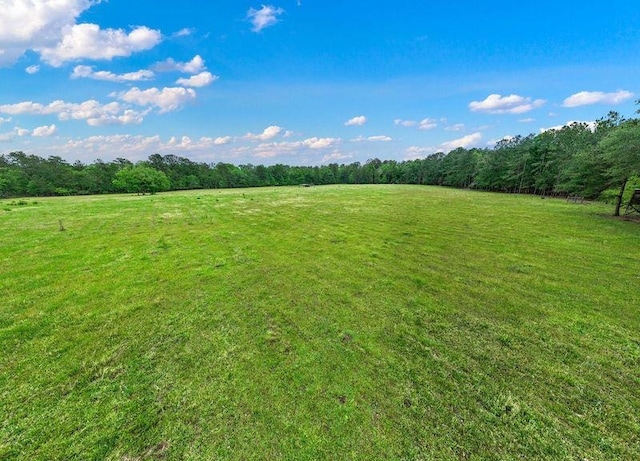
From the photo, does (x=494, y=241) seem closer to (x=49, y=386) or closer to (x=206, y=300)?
(x=206, y=300)

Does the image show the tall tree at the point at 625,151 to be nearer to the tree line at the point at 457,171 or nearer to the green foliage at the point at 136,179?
the tree line at the point at 457,171

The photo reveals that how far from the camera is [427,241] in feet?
49.6

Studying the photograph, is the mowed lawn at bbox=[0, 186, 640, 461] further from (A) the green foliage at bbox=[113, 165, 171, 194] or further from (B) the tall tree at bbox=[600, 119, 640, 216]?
(A) the green foliage at bbox=[113, 165, 171, 194]

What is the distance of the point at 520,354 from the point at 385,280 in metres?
4.54

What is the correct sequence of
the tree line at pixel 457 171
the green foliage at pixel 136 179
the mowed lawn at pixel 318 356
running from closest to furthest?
the mowed lawn at pixel 318 356, the tree line at pixel 457 171, the green foliage at pixel 136 179

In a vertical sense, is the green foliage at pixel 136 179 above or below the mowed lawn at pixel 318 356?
above

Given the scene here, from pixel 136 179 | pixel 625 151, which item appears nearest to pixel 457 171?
pixel 625 151

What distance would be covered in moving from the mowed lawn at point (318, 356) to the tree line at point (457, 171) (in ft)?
55.3

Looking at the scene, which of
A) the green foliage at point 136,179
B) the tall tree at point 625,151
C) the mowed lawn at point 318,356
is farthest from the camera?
the green foliage at point 136,179

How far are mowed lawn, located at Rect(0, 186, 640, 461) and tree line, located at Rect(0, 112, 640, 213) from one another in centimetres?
1684

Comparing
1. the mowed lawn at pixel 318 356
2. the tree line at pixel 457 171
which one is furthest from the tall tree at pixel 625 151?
the mowed lawn at pixel 318 356

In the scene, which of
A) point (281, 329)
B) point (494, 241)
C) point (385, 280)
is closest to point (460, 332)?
point (385, 280)

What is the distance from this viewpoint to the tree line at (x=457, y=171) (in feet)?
80.0

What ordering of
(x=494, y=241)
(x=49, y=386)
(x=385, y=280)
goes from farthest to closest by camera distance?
1. (x=494, y=241)
2. (x=385, y=280)
3. (x=49, y=386)
